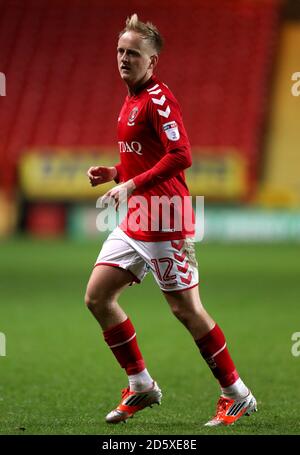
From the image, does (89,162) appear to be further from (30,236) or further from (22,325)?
(22,325)

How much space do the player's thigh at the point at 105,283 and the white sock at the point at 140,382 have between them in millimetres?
415

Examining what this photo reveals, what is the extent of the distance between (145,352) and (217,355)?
Answer: 7.36 ft

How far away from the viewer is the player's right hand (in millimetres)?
4344

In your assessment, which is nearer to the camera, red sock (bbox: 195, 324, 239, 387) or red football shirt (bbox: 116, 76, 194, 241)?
red football shirt (bbox: 116, 76, 194, 241)

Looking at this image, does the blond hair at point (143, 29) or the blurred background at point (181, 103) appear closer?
the blond hair at point (143, 29)

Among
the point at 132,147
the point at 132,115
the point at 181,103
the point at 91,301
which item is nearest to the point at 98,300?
the point at 91,301

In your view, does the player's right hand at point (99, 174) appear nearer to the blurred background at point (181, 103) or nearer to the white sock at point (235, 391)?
the white sock at point (235, 391)

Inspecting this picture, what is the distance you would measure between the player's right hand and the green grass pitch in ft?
3.65

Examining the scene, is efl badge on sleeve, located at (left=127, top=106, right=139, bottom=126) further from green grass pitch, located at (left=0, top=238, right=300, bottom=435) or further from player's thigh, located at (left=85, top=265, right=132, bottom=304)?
green grass pitch, located at (left=0, top=238, right=300, bottom=435)

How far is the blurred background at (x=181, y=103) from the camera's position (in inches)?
679

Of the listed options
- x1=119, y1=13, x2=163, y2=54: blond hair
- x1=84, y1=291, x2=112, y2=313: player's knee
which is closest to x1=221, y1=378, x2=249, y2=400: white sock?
x1=84, y1=291, x2=112, y2=313: player's knee

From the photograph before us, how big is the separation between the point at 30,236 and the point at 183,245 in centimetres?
1274

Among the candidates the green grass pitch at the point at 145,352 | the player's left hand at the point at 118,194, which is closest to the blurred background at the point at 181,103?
the green grass pitch at the point at 145,352
